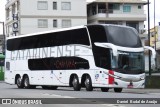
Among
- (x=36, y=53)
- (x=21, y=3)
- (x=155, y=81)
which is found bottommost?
(x=155, y=81)

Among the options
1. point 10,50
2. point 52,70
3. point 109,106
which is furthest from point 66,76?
point 109,106

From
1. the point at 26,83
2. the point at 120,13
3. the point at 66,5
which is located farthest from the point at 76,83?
the point at 120,13

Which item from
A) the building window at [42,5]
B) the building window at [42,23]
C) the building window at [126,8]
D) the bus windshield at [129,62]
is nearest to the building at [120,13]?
the building window at [126,8]

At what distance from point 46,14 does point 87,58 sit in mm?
58534

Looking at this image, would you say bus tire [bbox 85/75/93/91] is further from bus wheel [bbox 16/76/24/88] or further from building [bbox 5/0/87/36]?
building [bbox 5/0/87/36]

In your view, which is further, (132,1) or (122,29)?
(132,1)

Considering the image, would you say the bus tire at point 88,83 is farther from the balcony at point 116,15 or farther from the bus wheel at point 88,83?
the balcony at point 116,15

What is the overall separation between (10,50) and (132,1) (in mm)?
55311

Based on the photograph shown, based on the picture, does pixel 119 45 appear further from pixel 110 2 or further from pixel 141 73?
pixel 110 2

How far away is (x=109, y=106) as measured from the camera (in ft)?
54.4

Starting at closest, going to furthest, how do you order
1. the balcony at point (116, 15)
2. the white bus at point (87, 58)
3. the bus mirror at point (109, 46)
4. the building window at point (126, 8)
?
the bus mirror at point (109, 46), the white bus at point (87, 58), the balcony at point (116, 15), the building window at point (126, 8)

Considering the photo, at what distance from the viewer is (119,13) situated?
90.2 metres

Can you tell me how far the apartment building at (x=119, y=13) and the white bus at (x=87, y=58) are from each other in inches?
2121

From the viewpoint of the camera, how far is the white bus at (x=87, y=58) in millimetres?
28875
